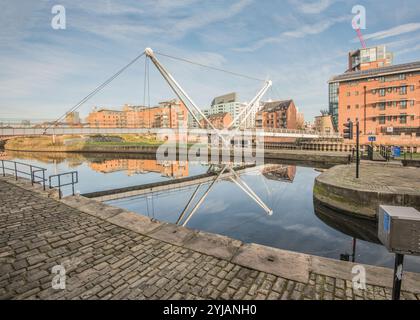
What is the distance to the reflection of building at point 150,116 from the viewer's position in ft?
388

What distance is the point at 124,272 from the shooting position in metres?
4.42

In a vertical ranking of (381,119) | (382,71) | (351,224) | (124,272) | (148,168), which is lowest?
(351,224)

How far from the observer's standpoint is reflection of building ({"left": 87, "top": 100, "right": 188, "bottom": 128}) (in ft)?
388

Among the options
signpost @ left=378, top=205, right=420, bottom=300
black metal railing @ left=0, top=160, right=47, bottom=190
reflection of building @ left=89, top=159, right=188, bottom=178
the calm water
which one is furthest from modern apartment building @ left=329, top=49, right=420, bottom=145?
black metal railing @ left=0, top=160, right=47, bottom=190

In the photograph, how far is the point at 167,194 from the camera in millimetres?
16172

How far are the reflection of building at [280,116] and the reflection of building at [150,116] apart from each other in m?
39.1

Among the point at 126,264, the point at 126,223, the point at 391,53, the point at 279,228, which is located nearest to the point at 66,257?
the point at 126,264

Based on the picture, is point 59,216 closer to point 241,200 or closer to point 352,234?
point 241,200

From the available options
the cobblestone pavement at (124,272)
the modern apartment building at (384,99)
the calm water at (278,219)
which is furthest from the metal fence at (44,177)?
the modern apartment building at (384,99)

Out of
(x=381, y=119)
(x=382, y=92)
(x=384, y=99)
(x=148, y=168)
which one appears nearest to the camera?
(x=148, y=168)

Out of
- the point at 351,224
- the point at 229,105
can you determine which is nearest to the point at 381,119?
the point at 351,224

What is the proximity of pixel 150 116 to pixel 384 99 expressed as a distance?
121578 millimetres

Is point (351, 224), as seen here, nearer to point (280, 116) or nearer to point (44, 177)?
point (44, 177)
